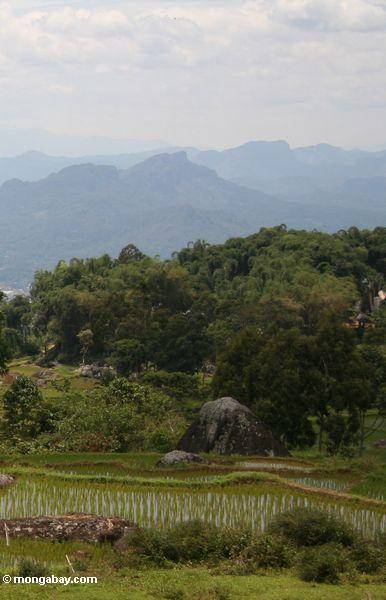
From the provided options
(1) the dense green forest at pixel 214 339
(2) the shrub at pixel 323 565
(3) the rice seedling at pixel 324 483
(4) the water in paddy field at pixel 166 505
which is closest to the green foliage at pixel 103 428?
(1) the dense green forest at pixel 214 339

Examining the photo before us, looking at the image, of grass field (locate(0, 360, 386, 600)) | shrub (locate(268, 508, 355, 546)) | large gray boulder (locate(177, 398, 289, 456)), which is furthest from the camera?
large gray boulder (locate(177, 398, 289, 456))

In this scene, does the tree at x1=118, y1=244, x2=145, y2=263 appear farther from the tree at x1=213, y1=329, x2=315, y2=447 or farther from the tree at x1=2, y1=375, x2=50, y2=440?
the tree at x1=2, y1=375, x2=50, y2=440

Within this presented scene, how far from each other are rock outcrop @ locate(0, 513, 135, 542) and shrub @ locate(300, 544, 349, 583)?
4.38 metres

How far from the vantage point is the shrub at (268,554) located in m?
15.6

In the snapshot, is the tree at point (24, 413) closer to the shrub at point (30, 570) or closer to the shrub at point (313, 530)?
the shrub at point (313, 530)

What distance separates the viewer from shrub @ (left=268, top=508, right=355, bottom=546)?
16.8 meters

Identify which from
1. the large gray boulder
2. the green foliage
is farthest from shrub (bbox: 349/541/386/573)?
the green foliage

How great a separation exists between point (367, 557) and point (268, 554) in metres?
2.09

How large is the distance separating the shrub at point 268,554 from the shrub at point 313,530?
782mm

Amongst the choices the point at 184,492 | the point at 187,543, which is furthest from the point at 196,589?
the point at 184,492

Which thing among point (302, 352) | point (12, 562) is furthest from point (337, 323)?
point (12, 562)

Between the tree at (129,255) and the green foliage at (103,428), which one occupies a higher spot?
the tree at (129,255)

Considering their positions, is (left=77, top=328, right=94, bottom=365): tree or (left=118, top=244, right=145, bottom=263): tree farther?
A: (left=118, top=244, right=145, bottom=263): tree

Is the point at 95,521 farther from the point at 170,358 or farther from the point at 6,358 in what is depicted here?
the point at 170,358
